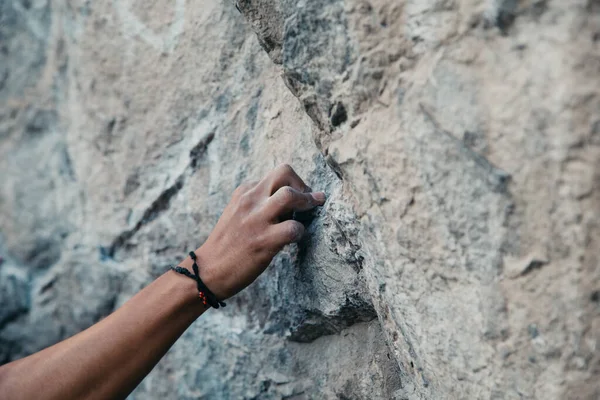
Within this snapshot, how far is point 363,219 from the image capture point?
656 mm

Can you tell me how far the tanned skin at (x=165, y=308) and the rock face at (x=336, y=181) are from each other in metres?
0.07

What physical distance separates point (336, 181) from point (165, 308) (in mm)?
319

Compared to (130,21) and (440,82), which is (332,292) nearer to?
(440,82)

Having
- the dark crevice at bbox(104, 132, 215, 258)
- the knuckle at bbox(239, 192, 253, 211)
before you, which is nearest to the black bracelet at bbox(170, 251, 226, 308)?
the knuckle at bbox(239, 192, 253, 211)

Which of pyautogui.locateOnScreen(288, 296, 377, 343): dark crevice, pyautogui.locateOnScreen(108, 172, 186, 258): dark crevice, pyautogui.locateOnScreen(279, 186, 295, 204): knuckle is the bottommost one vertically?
pyautogui.locateOnScreen(288, 296, 377, 343): dark crevice

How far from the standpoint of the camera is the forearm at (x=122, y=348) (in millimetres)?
804

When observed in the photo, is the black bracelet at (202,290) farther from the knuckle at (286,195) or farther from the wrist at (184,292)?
the knuckle at (286,195)

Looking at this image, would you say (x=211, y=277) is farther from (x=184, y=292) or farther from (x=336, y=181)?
(x=336, y=181)

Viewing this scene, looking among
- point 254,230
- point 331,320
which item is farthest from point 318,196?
point 331,320

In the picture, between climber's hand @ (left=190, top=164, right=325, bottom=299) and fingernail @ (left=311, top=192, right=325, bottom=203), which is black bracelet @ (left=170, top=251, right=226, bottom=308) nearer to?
climber's hand @ (left=190, top=164, right=325, bottom=299)

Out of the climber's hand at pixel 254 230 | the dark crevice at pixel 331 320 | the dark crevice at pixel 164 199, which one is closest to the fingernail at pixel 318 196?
the climber's hand at pixel 254 230

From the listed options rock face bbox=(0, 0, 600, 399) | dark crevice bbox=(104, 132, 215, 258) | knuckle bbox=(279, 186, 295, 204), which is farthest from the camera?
dark crevice bbox=(104, 132, 215, 258)

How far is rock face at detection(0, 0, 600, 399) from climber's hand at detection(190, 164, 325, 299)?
53 millimetres

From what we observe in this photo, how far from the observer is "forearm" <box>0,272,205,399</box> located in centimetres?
80
